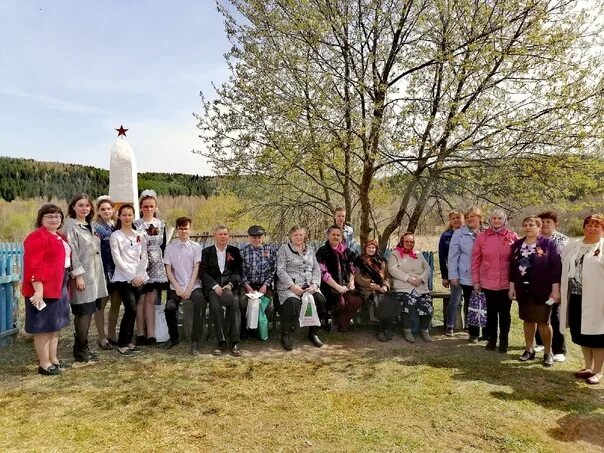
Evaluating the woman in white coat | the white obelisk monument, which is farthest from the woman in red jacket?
the white obelisk monument

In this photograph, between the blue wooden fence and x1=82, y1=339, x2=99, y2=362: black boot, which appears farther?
the blue wooden fence

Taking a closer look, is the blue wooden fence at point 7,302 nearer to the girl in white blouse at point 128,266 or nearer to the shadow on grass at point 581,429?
the girl in white blouse at point 128,266

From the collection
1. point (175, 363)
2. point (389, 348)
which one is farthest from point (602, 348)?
point (175, 363)

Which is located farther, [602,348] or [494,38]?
[494,38]

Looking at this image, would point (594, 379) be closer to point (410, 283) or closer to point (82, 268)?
point (410, 283)

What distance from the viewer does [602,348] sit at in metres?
4.32

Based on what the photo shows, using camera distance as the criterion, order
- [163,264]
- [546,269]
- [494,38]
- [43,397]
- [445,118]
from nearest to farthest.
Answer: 1. [43,397]
2. [546,269]
3. [163,264]
4. [494,38]
5. [445,118]

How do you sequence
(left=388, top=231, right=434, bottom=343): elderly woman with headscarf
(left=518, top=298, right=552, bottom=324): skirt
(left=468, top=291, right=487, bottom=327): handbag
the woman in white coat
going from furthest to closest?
(left=388, top=231, right=434, bottom=343): elderly woman with headscarf → (left=468, top=291, right=487, bottom=327): handbag → (left=518, top=298, right=552, bottom=324): skirt → the woman in white coat

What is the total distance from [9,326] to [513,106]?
7521 millimetres

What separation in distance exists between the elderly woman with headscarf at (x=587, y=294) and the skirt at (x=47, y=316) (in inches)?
200

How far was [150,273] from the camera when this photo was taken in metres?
5.45

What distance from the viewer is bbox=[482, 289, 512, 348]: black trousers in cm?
529

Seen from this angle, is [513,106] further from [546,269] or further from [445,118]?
[546,269]

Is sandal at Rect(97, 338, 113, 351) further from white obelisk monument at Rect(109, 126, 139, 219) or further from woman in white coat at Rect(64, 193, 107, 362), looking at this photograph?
white obelisk monument at Rect(109, 126, 139, 219)
